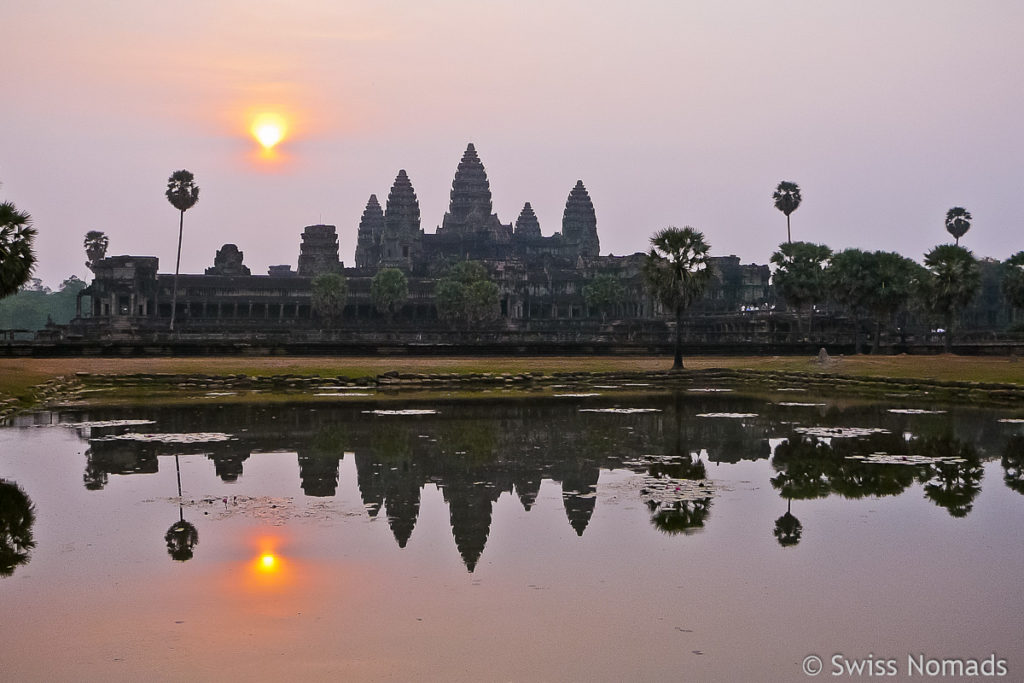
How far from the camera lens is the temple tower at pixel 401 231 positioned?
622ft

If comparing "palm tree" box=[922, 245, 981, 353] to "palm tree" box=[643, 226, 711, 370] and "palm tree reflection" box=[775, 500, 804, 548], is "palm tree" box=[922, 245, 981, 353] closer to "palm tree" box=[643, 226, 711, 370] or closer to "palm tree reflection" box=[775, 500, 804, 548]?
"palm tree" box=[643, 226, 711, 370]

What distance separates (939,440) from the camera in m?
Answer: 25.6

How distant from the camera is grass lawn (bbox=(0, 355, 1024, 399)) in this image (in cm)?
4816

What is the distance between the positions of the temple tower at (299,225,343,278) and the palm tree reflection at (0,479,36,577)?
15596 cm

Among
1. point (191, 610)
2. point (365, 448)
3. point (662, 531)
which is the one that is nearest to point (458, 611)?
point (191, 610)

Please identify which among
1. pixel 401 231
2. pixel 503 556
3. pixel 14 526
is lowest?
pixel 503 556

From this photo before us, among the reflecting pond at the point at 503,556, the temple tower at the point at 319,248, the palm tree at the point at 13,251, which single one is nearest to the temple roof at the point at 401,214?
the temple tower at the point at 319,248

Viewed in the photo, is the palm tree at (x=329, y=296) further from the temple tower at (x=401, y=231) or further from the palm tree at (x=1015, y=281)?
the palm tree at (x=1015, y=281)

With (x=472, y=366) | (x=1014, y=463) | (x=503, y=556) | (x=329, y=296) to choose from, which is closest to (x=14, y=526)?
(x=503, y=556)

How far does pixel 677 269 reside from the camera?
61.1 metres

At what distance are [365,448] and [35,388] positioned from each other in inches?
817

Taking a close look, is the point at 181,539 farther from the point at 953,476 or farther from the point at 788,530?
the point at 953,476

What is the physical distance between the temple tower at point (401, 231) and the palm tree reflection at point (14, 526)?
168 meters

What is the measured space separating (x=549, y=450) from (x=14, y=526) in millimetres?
10969
